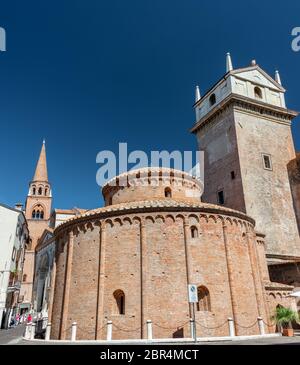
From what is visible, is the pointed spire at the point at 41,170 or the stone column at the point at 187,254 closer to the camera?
the stone column at the point at 187,254

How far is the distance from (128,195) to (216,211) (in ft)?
23.5

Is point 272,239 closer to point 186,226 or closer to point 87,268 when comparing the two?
point 186,226

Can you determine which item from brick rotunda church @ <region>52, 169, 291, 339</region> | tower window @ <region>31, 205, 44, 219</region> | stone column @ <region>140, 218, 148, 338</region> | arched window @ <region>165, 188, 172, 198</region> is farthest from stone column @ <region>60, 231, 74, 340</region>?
tower window @ <region>31, 205, 44, 219</region>

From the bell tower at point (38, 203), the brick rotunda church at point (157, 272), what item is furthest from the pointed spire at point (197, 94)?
the bell tower at point (38, 203)

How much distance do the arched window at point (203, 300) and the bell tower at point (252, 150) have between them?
9763 millimetres

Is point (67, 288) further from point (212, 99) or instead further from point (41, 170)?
point (41, 170)

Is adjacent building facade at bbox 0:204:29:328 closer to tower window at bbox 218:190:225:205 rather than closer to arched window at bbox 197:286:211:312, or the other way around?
tower window at bbox 218:190:225:205

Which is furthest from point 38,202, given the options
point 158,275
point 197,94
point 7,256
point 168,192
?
point 158,275

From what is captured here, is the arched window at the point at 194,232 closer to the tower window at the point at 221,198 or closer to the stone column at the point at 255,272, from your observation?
the stone column at the point at 255,272

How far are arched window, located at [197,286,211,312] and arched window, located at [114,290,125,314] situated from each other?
3790 mm

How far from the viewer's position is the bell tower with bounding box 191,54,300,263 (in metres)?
26.3

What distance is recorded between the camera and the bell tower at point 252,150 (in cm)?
2634

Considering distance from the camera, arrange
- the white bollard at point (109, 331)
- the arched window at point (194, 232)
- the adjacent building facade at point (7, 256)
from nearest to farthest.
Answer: the white bollard at point (109, 331)
the arched window at point (194, 232)
the adjacent building facade at point (7, 256)
